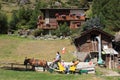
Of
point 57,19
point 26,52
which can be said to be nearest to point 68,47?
point 26,52

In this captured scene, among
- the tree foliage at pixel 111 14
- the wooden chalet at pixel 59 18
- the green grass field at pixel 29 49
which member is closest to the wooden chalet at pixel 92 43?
the green grass field at pixel 29 49

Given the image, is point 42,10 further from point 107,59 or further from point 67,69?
point 67,69

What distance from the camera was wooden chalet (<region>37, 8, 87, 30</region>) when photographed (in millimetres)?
73312

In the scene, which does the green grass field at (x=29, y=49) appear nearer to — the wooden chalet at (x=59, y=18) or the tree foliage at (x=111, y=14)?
the tree foliage at (x=111, y=14)

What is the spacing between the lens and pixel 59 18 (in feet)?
240

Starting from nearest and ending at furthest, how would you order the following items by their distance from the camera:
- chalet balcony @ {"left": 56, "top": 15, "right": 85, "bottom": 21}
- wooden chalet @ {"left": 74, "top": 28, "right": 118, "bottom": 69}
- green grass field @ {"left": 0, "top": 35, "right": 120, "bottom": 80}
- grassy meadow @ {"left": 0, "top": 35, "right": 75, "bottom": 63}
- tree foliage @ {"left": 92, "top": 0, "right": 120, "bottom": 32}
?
green grass field @ {"left": 0, "top": 35, "right": 120, "bottom": 80} < wooden chalet @ {"left": 74, "top": 28, "right": 118, "bottom": 69} < grassy meadow @ {"left": 0, "top": 35, "right": 75, "bottom": 63} < tree foliage @ {"left": 92, "top": 0, "right": 120, "bottom": 32} < chalet balcony @ {"left": 56, "top": 15, "right": 85, "bottom": 21}

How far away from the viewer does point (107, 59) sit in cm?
4197

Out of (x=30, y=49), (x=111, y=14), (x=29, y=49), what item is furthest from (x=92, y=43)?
(x=111, y=14)

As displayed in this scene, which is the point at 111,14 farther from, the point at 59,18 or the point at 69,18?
the point at 59,18

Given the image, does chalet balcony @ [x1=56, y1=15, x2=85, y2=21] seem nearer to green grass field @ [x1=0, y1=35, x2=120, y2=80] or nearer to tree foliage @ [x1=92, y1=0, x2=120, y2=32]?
tree foliage @ [x1=92, y1=0, x2=120, y2=32]

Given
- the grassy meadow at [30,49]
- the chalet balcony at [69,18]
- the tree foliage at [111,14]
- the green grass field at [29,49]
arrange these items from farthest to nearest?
the chalet balcony at [69,18]
the tree foliage at [111,14]
the grassy meadow at [30,49]
the green grass field at [29,49]

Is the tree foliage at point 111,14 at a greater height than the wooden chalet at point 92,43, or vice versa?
the tree foliage at point 111,14

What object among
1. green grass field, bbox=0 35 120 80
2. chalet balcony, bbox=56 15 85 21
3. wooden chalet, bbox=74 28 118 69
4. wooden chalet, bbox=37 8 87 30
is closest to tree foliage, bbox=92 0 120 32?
chalet balcony, bbox=56 15 85 21

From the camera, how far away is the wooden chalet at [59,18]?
2886 inches
